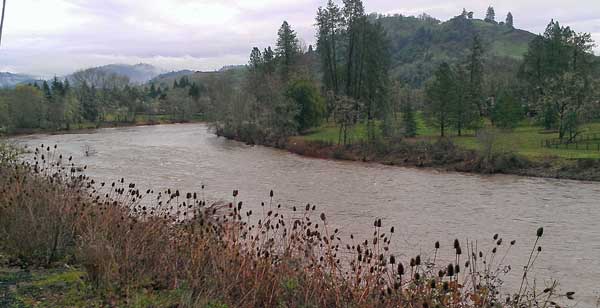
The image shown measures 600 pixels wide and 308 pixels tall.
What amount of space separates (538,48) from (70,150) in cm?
5067

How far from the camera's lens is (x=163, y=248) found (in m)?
7.08

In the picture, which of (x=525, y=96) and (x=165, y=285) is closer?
(x=165, y=285)

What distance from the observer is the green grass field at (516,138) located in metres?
32.4

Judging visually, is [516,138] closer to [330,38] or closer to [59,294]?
[330,38]

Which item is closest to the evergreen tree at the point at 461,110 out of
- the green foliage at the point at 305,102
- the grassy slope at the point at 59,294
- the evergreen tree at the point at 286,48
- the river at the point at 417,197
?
the river at the point at 417,197

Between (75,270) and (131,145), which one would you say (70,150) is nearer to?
(131,145)

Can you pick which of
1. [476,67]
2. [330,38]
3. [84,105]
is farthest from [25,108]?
[476,67]

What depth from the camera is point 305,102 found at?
52844 millimetres

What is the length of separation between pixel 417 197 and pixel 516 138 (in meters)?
23.0

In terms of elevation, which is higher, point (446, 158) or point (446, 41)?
point (446, 41)

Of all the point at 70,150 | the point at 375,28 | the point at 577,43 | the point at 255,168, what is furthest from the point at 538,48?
the point at 70,150

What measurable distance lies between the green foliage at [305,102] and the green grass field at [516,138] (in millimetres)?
1400

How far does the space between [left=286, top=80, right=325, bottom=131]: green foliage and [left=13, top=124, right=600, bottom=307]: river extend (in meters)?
12.7

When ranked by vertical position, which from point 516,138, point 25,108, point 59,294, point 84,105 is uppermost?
point 84,105
